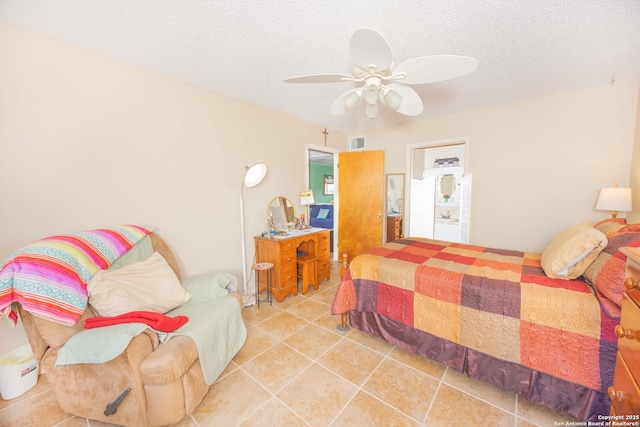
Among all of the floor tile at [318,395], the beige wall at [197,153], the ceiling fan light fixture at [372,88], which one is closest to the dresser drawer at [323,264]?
the beige wall at [197,153]

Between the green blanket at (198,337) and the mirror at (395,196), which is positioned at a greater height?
the mirror at (395,196)

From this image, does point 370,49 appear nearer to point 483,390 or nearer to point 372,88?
point 372,88

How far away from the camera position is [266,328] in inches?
87.7

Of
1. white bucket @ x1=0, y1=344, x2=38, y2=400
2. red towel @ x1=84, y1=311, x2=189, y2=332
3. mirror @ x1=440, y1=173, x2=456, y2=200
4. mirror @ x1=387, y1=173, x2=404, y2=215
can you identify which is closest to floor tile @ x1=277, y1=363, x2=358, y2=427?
red towel @ x1=84, y1=311, x2=189, y2=332

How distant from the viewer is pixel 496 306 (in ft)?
4.72

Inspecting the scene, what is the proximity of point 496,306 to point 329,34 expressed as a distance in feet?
6.88

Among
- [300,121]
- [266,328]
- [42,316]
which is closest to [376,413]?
[266,328]

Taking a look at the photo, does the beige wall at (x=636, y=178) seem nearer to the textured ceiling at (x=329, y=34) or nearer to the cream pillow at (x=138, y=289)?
the textured ceiling at (x=329, y=34)

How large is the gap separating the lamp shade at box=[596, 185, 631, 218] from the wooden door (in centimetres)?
230

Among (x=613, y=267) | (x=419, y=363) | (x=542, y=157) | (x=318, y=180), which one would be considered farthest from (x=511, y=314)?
(x=318, y=180)

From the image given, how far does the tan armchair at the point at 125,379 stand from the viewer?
1.18 metres

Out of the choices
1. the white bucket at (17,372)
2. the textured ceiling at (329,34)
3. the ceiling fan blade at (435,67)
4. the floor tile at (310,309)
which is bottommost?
the floor tile at (310,309)

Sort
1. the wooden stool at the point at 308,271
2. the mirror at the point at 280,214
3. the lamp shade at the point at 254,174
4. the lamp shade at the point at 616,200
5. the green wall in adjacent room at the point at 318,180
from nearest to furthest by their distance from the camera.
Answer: the lamp shade at the point at 616,200 < the lamp shade at the point at 254,174 < the wooden stool at the point at 308,271 < the mirror at the point at 280,214 < the green wall in adjacent room at the point at 318,180

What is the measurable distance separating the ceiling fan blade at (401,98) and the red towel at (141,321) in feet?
6.80
